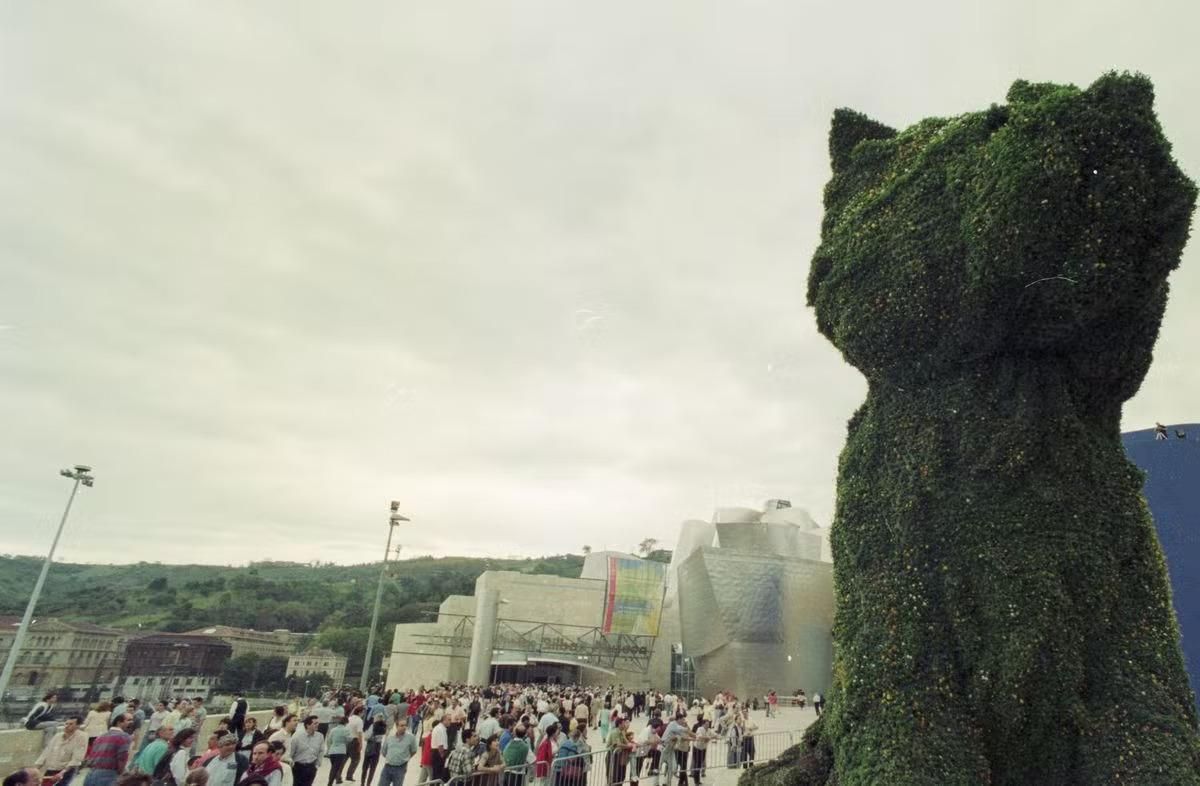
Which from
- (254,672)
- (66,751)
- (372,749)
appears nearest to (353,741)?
(372,749)

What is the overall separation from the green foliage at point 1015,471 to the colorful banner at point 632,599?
39.3 m

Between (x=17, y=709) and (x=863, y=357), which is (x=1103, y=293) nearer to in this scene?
(x=863, y=357)

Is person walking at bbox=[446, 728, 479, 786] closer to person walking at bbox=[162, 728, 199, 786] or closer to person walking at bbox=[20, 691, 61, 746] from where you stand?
person walking at bbox=[162, 728, 199, 786]

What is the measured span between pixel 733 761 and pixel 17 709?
8212 centimetres

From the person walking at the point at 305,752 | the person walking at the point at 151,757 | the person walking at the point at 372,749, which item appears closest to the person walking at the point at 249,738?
the person walking at the point at 305,752

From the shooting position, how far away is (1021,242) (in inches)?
221

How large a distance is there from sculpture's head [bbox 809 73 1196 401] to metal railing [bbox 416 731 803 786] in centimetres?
718

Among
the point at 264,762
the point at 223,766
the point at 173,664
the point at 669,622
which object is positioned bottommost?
the point at 173,664

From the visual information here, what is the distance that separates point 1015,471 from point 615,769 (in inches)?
321

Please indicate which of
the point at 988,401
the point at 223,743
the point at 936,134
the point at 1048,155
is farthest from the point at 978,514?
the point at 223,743

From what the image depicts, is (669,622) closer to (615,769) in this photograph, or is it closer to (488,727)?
(615,769)

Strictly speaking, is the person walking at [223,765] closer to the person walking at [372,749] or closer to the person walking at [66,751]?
the person walking at [66,751]

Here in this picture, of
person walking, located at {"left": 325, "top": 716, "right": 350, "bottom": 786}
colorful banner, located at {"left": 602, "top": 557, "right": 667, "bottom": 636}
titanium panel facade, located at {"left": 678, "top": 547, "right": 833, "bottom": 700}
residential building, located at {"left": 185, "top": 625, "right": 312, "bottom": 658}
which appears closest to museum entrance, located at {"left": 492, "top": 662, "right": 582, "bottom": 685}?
colorful banner, located at {"left": 602, "top": 557, "right": 667, "bottom": 636}

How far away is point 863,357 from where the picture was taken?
6.84 metres
